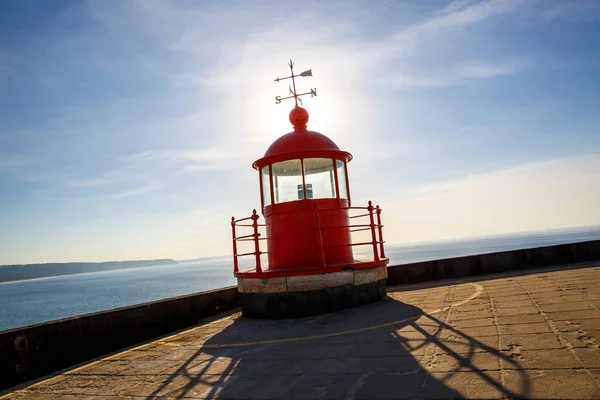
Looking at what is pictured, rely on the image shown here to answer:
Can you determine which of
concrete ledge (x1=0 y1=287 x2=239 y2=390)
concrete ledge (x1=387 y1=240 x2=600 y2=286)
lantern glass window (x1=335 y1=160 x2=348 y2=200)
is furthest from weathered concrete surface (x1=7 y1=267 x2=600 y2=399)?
concrete ledge (x1=387 y1=240 x2=600 y2=286)

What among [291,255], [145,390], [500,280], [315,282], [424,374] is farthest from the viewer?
[500,280]

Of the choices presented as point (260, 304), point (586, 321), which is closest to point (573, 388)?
point (586, 321)

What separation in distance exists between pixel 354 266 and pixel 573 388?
5.08 m

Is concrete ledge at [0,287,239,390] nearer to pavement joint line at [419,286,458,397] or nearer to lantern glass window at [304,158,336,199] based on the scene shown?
lantern glass window at [304,158,336,199]

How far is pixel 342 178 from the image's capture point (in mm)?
8883

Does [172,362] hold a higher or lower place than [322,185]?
lower

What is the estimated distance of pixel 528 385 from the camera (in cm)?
275

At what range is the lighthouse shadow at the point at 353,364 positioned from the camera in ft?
9.97

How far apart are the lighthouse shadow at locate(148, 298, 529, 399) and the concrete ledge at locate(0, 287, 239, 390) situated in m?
1.79

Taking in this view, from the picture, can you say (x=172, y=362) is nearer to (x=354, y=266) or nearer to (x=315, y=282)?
(x=315, y=282)

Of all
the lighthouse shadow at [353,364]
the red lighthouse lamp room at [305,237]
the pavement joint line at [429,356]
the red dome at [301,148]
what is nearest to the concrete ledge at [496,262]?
the red lighthouse lamp room at [305,237]

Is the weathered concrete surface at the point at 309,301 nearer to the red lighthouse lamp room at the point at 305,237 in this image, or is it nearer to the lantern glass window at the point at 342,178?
the red lighthouse lamp room at the point at 305,237

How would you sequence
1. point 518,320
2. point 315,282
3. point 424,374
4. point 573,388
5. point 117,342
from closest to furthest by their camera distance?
point 573,388
point 424,374
point 518,320
point 117,342
point 315,282

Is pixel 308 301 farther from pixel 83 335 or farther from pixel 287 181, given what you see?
pixel 83 335
